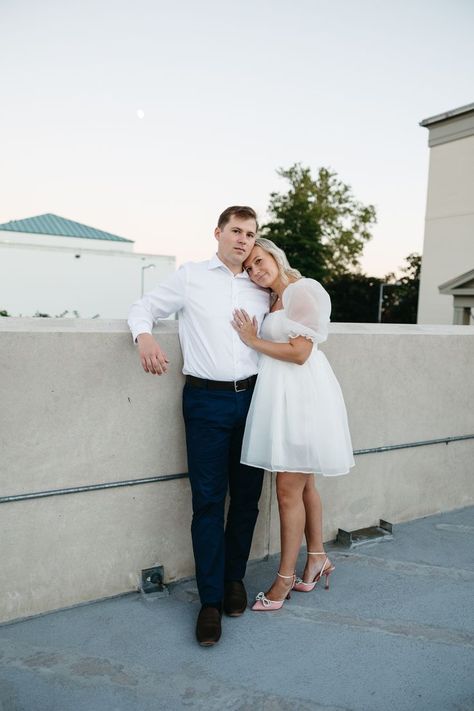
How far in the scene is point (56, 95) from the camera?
30.0 metres

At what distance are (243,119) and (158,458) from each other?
112 ft

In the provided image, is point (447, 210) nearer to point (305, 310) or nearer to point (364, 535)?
point (364, 535)

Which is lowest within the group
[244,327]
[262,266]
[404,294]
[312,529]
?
[312,529]

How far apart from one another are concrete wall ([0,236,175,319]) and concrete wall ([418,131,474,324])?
22.5 metres

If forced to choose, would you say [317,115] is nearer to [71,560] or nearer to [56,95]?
[56,95]

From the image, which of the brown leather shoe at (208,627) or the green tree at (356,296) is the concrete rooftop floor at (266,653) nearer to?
the brown leather shoe at (208,627)

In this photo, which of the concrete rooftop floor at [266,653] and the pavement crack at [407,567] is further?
the pavement crack at [407,567]

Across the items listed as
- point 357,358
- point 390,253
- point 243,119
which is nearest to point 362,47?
point 243,119

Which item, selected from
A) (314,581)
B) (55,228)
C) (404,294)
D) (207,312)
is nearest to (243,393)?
(207,312)

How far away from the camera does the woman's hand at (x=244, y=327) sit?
2.62 metres

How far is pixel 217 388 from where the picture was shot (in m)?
2.64

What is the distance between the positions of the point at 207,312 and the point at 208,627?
1.43 metres

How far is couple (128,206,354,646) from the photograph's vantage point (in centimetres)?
256

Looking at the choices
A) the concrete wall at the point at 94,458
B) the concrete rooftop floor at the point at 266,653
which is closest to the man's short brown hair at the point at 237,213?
the concrete wall at the point at 94,458
